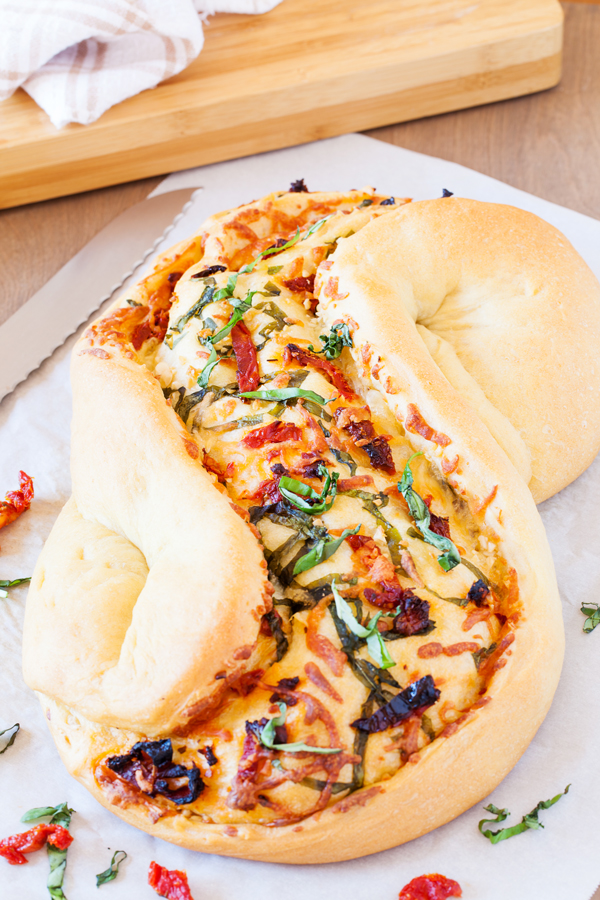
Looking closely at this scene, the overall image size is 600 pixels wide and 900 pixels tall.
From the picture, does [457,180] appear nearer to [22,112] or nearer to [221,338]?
[221,338]

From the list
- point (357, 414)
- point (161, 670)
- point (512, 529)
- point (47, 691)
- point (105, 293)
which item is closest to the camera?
point (161, 670)

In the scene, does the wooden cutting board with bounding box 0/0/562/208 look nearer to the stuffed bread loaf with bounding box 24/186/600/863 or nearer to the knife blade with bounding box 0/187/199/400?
the knife blade with bounding box 0/187/199/400

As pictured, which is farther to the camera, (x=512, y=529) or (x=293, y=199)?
(x=293, y=199)

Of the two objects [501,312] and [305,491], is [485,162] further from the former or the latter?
[305,491]

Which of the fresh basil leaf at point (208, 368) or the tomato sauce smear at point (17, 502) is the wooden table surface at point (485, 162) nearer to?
the tomato sauce smear at point (17, 502)

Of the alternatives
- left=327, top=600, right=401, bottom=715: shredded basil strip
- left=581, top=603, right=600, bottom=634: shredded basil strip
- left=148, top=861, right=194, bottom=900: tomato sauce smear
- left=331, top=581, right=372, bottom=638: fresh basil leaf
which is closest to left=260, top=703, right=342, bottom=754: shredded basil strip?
left=327, top=600, right=401, bottom=715: shredded basil strip

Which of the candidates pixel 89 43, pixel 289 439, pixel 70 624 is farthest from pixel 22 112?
pixel 70 624
